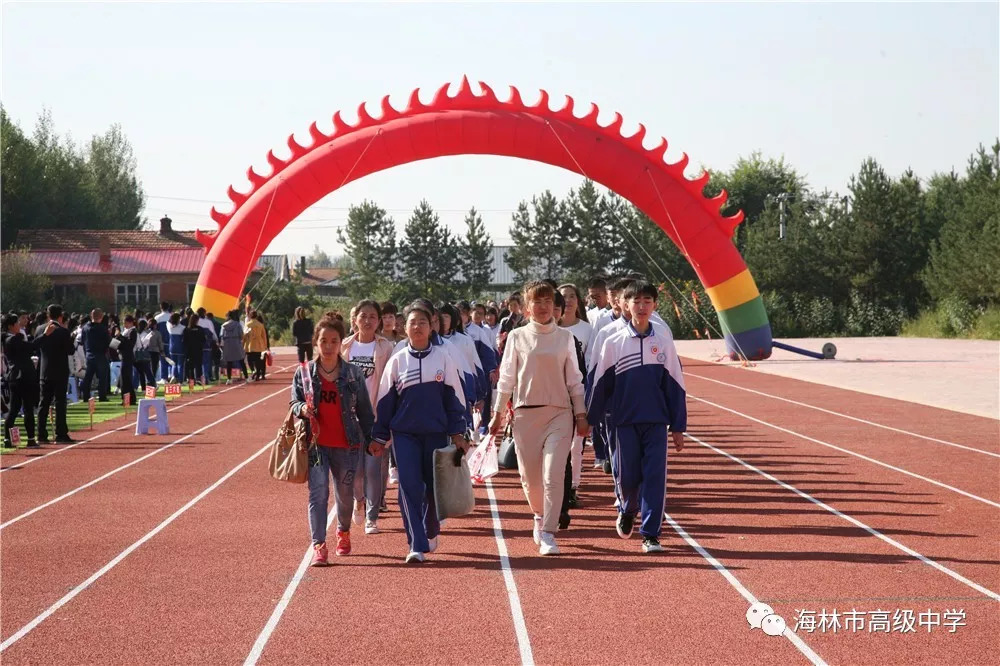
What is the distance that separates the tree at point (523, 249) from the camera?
244 feet

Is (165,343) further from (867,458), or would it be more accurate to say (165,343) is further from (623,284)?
(623,284)

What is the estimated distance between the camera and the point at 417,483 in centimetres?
859

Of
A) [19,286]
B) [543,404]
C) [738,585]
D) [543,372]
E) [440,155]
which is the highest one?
[440,155]

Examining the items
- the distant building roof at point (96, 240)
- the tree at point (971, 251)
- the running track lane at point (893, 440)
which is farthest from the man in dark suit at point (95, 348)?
the distant building roof at point (96, 240)

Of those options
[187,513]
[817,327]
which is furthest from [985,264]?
[187,513]

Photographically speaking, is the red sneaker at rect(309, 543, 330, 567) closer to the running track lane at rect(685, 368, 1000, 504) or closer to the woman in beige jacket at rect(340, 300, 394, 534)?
the woman in beige jacket at rect(340, 300, 394, 534)

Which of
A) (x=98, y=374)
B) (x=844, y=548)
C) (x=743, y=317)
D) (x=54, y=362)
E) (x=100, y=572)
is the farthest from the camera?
(x=743, y=317)

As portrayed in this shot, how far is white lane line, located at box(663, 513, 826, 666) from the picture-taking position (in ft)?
20.2

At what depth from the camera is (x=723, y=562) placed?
8391mm

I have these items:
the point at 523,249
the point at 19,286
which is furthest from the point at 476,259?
the point at 19,286

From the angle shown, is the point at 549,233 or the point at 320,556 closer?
the point at 320,556

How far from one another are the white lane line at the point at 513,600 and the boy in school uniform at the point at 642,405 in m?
0.97

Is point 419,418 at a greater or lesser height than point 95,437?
greater

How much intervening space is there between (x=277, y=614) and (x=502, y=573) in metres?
1.68
